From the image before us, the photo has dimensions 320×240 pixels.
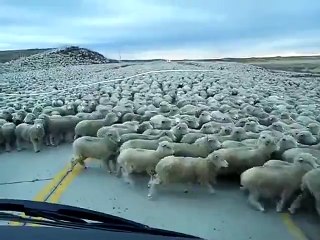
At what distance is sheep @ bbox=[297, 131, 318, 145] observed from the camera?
798 centimetres

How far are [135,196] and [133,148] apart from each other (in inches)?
32.9

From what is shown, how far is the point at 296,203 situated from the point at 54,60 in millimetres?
38400

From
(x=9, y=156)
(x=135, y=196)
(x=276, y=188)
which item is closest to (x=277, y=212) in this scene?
(x=276, y=188)

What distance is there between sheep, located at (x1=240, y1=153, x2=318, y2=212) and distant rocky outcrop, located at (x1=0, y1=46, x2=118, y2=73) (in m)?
33.3

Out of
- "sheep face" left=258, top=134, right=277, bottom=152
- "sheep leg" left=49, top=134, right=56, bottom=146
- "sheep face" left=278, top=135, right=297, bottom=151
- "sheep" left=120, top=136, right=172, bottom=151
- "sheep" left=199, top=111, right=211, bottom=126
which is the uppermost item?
"sheep face" left=258, top=134, right=277, bottom=152

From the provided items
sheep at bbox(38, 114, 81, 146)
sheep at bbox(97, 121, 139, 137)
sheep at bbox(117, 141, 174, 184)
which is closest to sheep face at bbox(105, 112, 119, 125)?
sheep at bbox(97, 121, 139, 137)

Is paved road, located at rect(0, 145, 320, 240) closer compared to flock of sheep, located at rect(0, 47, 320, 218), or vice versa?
paved road, located at rect(0, 145, 320, 240)

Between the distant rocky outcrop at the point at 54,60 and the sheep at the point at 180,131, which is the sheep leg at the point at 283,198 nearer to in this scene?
the sheep at the point at 180,131

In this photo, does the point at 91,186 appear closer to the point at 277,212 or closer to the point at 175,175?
the point at 175,175

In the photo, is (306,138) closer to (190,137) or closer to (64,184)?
(190,137)

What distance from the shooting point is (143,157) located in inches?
267

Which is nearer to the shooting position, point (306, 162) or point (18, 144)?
point (306, 162)

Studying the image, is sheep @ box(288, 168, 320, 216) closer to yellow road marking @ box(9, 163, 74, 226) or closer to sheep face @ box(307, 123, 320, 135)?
sheep face @ box(307, 123, 320, 135)

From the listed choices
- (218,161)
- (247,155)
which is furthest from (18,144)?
(247,155)
